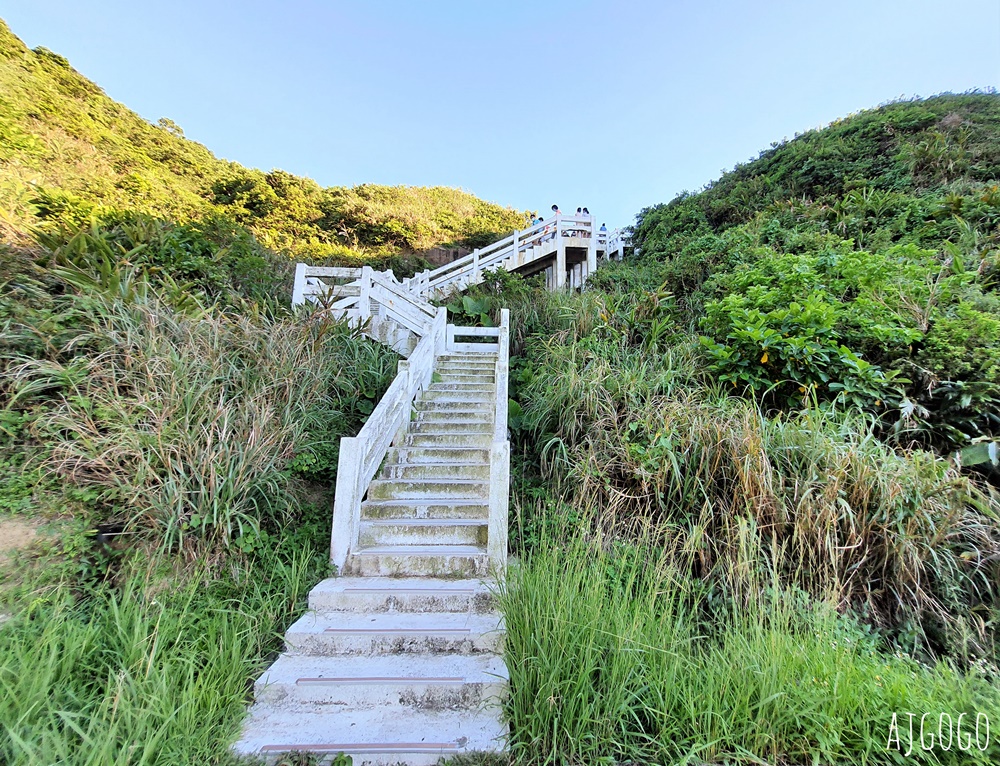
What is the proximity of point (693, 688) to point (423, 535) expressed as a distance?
2.47 meters

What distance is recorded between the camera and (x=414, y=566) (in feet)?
11.6

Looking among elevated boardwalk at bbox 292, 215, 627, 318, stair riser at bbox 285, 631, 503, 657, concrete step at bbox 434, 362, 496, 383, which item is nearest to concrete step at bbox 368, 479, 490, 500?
stair riser at bbox 285, 631, 503, 657

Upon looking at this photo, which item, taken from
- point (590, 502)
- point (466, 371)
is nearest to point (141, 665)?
point (590, 502)

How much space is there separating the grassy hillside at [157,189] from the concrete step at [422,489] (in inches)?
198

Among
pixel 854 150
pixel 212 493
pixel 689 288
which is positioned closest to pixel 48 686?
pixel 212 493

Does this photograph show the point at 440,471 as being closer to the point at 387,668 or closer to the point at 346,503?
the point at 346,503

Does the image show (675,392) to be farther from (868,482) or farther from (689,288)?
(689,288)

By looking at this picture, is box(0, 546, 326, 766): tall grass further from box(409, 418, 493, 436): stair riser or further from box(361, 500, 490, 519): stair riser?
box(409, 418, 493, 436): stair riser

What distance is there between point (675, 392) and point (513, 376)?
8.63 ft

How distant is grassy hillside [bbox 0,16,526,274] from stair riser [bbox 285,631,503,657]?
566cm

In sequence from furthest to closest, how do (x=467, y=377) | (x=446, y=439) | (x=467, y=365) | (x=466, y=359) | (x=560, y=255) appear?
(x=560, y=255) → (x=466, y=359) → (x=467, y=365) → (x=467, y=377) → (x=446, y=439)

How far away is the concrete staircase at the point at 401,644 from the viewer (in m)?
2.21

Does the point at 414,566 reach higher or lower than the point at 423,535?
lower

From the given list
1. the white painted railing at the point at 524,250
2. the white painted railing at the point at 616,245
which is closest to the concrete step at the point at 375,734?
the white painted railing at the point at 524,250
